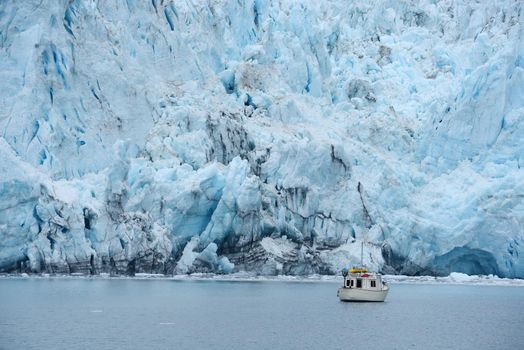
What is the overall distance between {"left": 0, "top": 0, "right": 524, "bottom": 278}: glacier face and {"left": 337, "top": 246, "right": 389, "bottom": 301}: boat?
219 inches

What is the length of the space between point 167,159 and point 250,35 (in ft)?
30.1

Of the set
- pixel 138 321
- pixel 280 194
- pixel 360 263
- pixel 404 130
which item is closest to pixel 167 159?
pixel 280 194

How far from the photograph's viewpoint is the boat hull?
88.3ft

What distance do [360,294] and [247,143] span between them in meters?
10.1

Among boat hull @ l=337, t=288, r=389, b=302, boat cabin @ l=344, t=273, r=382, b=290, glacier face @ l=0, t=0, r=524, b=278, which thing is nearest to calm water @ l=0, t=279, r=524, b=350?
boat hull @ l=337, t=288, r=389, b=302

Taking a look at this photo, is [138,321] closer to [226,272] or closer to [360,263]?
[226,272]

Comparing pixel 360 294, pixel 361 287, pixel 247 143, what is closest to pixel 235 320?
pixel 361 287

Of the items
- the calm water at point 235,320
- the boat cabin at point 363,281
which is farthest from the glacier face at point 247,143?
the boat cabin at point 363,281

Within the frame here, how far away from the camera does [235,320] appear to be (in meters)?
19.8

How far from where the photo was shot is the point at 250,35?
126 feet

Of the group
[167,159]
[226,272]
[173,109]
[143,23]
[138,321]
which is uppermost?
[143,23]

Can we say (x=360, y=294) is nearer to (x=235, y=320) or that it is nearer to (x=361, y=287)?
(x=361, y=287)

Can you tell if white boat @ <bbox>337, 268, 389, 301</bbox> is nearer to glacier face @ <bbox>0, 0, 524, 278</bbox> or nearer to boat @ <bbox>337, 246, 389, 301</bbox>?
boat @ <bbox>337, 246, 389, 301</bbox>

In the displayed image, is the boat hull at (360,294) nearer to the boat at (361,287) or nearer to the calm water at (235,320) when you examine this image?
the boat at (361,287)
